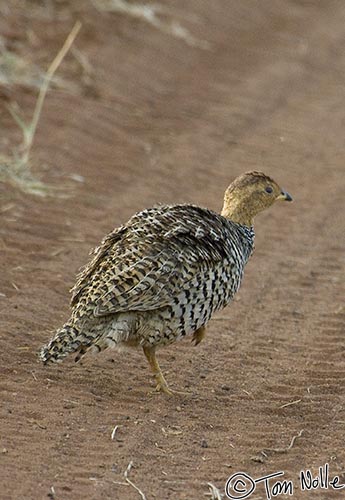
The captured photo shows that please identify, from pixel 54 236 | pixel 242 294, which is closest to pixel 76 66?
pixel 54 236

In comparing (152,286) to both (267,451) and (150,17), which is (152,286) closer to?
(267,451)

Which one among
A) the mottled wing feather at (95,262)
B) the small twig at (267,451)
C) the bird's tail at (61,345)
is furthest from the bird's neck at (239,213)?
the small twig at (267,451)

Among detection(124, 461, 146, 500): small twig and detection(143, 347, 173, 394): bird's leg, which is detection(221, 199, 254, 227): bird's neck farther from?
detection(124, 461, 146, 500): small twig

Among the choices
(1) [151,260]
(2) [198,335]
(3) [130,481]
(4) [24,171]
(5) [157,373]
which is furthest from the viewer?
(4) [24,171]

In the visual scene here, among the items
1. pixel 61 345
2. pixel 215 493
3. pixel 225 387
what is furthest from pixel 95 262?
pixel 215 493

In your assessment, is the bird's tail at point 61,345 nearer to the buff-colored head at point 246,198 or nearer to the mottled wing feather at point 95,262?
the mottled wing feather at point 95,262

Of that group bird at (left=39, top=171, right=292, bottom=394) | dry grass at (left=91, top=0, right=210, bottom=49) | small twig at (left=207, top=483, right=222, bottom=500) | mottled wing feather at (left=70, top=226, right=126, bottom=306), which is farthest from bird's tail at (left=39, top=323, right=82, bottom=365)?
dry grass at (left=91, top=0, right=210, bottom=49)
